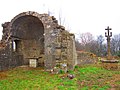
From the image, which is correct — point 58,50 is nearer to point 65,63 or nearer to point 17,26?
point 65,63

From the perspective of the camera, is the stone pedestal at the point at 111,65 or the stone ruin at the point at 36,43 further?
the stone pedestal at the point at 111,65

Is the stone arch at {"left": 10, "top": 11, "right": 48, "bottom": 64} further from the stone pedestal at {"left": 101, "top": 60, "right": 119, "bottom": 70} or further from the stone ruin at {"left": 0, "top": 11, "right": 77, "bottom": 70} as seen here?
the stone pedestal at {"left": 101, "top": 60, "right": 119, "bottom": 70}

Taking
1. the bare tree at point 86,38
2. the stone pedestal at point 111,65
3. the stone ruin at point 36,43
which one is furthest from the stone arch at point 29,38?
the bare tree at point 86,38

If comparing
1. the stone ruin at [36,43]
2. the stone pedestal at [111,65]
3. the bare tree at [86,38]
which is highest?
the bare tree at [86,38]

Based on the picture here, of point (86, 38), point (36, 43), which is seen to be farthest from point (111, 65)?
point (86, 38)

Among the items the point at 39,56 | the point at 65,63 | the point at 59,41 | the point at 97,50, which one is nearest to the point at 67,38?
the point at 59,41

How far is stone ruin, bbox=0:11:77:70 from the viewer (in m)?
14.0

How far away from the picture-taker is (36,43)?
59.0 ft

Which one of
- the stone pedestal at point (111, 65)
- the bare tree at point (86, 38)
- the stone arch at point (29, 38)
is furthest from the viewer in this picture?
the bare tree at point (86, 38)

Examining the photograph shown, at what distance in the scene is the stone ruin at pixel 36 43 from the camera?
14.0m

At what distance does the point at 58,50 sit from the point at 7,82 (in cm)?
463

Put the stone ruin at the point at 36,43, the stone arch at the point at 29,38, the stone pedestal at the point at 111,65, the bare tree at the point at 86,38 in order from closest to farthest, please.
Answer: the stone ruin at the point at 36,43 < the stone pedestal at the point at 111,65 < the stone arch at the point at 29,38 < the bare tree at the point at 86,38

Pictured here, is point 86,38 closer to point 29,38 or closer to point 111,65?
point 29,38

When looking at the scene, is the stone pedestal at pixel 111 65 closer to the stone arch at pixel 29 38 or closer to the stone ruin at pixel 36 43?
the stone ruin at pixel 36 43
